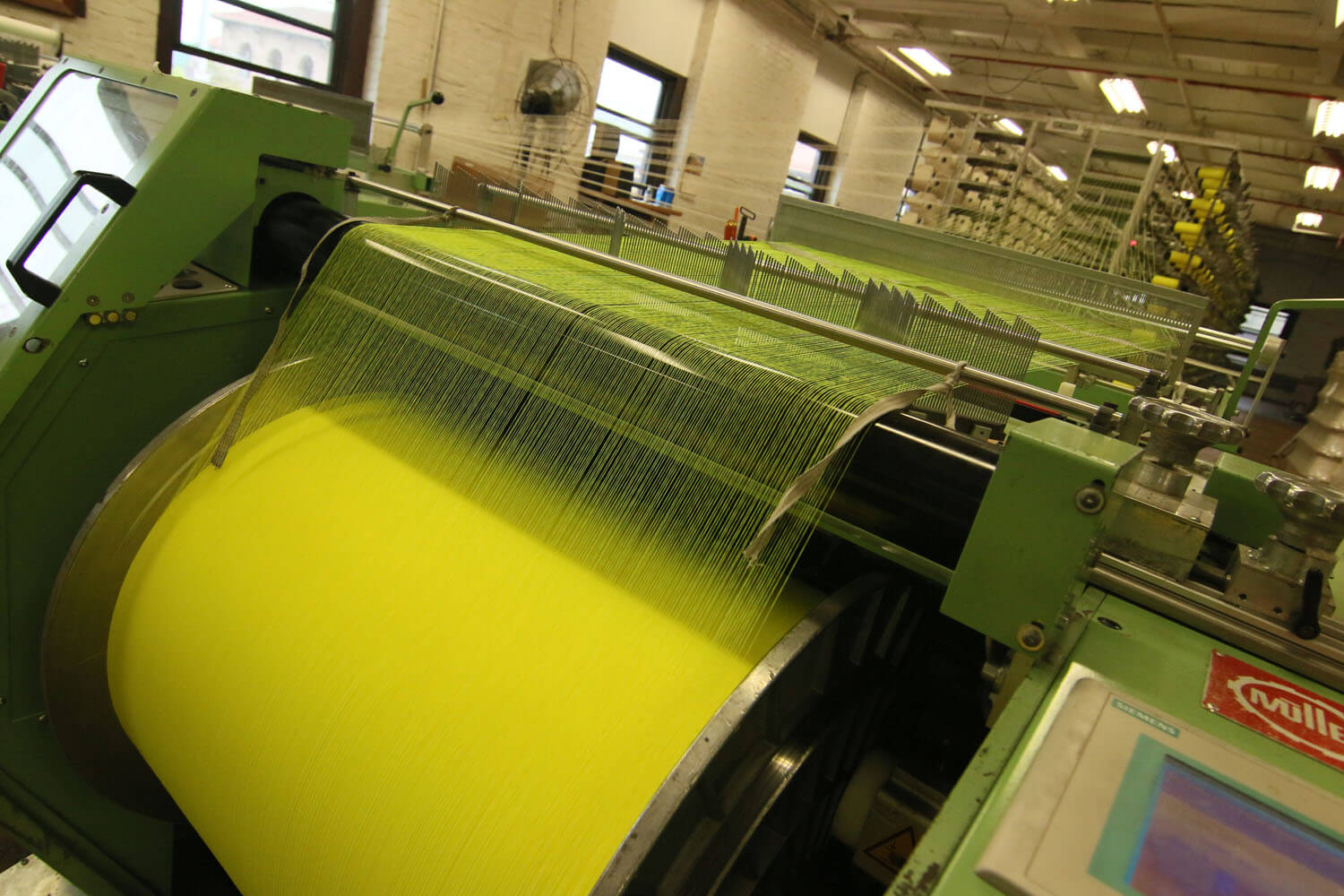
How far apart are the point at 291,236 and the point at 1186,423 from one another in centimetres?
145

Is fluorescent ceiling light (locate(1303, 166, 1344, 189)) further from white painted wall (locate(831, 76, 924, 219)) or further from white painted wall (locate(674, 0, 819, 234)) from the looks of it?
white painted wall (locate(674, 0, 819, 234))

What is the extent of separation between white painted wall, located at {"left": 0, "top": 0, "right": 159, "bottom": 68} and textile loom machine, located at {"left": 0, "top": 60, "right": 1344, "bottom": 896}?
334 centimetres

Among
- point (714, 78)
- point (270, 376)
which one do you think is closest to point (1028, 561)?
point (270, 376)

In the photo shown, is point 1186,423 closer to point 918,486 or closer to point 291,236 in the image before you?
point 918,486

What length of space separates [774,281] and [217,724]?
142 cm

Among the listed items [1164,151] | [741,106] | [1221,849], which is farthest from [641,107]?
[1221,849]

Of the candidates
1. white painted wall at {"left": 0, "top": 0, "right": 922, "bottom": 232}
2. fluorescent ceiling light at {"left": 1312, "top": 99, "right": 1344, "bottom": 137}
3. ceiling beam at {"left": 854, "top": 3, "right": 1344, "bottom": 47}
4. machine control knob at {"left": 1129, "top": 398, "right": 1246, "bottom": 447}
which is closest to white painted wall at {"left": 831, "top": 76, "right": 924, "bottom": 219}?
white painted wall at {"left": 0, "top": 0, "right": 922, "bottom": 232}

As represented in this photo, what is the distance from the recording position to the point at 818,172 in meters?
10.9

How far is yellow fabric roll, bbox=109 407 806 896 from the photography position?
84 cm

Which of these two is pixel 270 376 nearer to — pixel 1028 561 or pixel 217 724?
pixel 217 724

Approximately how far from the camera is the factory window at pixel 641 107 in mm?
7246

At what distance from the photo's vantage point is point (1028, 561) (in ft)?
2.46

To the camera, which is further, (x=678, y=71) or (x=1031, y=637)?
(x=678, y=71)

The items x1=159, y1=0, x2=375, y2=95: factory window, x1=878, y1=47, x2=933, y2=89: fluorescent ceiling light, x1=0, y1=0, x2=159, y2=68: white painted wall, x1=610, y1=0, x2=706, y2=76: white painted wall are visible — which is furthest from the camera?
x1=878, y1=47, x2=933, y2=89: fluorescent ceiling light
